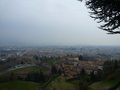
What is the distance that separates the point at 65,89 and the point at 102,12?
10815 millimetres

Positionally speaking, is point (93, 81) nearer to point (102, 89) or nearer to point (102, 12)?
point (102, 89)

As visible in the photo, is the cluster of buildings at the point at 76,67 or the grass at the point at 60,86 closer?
the grass at the point at 60,86

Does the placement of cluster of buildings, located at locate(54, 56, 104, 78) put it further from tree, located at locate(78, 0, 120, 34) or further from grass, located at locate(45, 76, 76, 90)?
tree, located at locate(78, 0, 120, 34)

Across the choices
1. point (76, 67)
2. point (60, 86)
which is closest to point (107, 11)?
point (60, 86)

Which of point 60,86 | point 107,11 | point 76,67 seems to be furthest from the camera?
point 76,67

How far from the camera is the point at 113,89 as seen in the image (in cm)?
1047

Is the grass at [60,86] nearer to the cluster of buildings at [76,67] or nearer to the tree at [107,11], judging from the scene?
the cluster of buildings at [76,67]

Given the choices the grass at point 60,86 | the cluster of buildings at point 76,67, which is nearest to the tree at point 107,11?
the grass at point 60,86

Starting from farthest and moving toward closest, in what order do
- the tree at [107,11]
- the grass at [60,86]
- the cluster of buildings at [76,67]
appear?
the cluster of buildings at [76,67]
the grass at [60,86]
the tree at [107,11]

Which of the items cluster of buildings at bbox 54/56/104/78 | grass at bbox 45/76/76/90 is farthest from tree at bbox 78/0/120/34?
cluster of buildings at bbox 54/56/104/78

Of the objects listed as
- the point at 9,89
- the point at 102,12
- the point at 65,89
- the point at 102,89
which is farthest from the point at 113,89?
the point at 9,89

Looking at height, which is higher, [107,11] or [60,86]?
[107,11]

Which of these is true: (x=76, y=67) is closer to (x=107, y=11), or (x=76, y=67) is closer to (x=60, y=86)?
(x=60, y=86)

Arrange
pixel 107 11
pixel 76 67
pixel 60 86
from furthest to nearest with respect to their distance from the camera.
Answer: pixel 76 67
pixel 60 86
pixel 107 11
